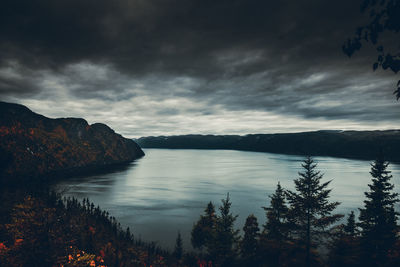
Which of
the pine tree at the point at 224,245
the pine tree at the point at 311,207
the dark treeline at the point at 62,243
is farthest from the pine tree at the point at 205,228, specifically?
the pine tree at the point at 311,207

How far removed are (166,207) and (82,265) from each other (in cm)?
5777

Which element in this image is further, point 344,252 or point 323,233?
point 344,252

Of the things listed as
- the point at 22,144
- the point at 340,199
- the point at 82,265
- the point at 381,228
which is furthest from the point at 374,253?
the point at 22,144

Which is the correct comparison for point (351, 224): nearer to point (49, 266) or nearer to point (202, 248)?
point (202, 248)

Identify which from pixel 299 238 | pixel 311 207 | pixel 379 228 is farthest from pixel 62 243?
pixel 379 228

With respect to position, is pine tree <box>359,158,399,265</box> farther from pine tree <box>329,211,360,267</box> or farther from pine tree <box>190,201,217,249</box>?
pine tree <box>190,201,217,249</box>

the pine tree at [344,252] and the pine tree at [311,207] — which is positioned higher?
the pine tree at [311,207]

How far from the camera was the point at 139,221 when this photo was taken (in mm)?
61406

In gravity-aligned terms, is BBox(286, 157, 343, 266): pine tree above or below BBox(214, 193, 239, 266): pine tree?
above

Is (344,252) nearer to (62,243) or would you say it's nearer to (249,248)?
(249,248)

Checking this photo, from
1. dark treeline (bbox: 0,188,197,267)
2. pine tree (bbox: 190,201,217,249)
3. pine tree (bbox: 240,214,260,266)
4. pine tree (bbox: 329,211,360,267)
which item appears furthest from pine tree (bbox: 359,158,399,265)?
dark treeline (bbox: 0,188,197,267)

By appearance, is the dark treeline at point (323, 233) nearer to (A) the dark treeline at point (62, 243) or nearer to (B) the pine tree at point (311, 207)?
(B) the pine tree at point (311, 207)

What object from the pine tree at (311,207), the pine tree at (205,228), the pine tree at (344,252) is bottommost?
the pine tree at (205,228)

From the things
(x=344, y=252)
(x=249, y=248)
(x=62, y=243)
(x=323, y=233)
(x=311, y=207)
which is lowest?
(x=249, y=248)
